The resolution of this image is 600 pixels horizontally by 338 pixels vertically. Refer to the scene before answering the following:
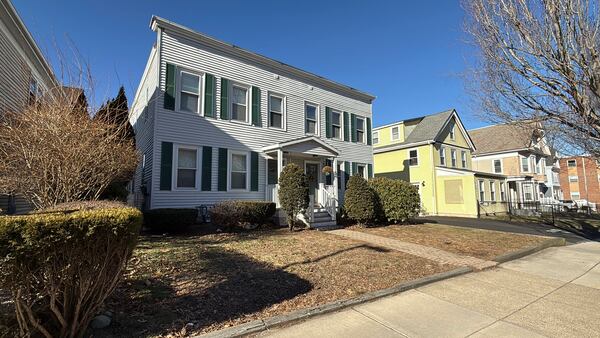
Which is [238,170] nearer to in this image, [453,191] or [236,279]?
[236,279]

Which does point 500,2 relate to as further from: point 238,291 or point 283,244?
point 238,291

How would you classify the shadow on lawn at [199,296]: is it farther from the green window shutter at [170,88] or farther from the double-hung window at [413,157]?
the double-hung window at [413,157]

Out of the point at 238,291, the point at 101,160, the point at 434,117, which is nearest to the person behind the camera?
the point at 238,291

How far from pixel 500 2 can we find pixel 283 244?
9.06 metres

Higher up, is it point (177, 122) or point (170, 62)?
point (170, 62)

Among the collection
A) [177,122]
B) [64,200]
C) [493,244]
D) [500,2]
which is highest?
[500,2]

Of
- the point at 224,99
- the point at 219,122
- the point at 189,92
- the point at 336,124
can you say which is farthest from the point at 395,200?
the point at 189,92

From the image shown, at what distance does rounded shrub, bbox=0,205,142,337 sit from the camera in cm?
236

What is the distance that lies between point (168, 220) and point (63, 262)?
275 inches

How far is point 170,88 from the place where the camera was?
35.9 feet

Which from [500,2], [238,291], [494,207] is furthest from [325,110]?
[494,207]

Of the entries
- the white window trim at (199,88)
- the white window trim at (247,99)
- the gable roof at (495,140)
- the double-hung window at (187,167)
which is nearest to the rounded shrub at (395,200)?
the white window trim at (247,99)

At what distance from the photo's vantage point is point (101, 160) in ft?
23.5

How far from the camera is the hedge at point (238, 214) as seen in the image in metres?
9.99
